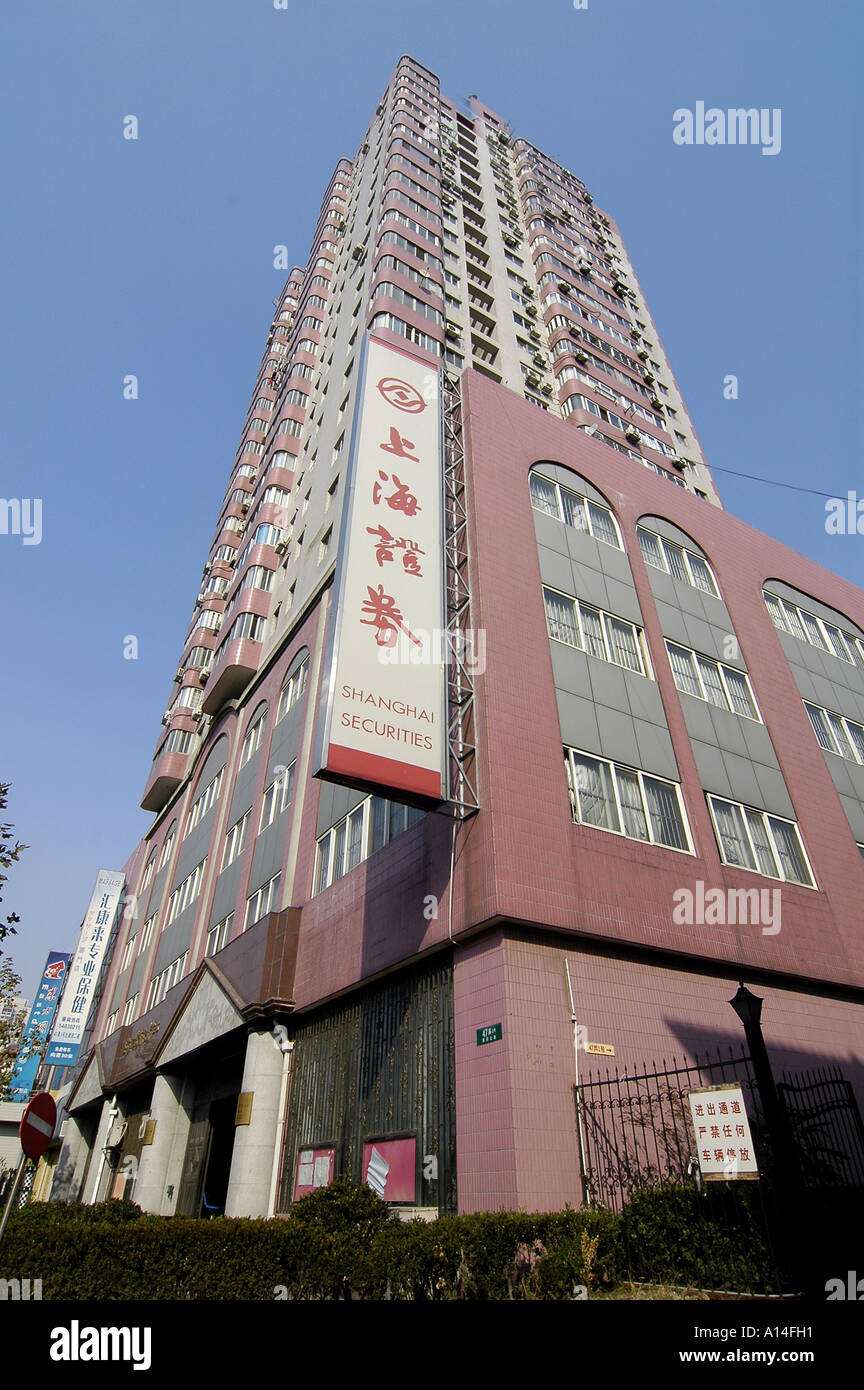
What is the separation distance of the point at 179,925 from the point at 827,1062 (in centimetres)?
2330

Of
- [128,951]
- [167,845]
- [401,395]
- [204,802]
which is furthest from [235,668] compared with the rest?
[128,951]

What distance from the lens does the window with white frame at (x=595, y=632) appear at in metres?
16.9

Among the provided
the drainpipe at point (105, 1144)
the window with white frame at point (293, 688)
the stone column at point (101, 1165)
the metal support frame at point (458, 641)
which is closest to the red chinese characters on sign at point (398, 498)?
the metal support frame at point (458, 641)

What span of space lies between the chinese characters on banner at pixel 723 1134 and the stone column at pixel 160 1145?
1836 cm

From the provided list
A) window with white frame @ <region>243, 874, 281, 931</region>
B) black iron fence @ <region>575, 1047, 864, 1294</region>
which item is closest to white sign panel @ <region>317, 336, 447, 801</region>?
black iron fence @ <region>575, 1047, 864, 1294</region>

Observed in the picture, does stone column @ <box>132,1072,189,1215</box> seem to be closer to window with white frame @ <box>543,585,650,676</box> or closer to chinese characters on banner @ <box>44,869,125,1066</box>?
window with white frame @ <box>543,585,650,676</box>

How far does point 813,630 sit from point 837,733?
15.2 feet

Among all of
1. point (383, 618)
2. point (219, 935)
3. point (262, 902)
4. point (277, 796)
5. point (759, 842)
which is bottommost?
point (759, 842)

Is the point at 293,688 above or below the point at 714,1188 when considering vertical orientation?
above

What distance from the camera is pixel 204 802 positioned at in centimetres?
3106

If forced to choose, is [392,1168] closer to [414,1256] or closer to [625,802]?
[414,1256]

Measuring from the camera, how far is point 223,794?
2777 centimetres

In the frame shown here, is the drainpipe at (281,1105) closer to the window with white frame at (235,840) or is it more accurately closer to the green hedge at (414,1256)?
the green hedge at (414,1256)
